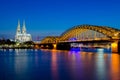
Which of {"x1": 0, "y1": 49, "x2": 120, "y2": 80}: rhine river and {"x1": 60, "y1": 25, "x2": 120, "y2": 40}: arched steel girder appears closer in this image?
{"x1": 0, "y1": 49, "x2": 120, "y2": 80}: rhine river

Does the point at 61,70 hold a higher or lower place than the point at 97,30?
lower

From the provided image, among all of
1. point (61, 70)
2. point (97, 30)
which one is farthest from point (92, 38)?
point (61, 70)

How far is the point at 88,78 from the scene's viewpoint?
30812 millimetres

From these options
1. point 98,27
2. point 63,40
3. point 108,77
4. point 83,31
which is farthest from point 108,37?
point 108,77

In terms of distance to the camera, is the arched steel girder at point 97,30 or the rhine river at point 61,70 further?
the arched steel girder at point 97,30

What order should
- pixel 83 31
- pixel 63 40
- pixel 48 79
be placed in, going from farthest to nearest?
pixel 63 40
pixel 83 31
pixel 48 79

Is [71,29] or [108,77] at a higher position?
[71,29]

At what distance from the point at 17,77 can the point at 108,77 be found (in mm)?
9044

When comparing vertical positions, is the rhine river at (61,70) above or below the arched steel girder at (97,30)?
below

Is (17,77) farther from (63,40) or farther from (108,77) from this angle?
(63,40)

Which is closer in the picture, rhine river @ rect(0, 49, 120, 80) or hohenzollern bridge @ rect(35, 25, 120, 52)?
rhine river @ rect(0, 49, 120, 80)

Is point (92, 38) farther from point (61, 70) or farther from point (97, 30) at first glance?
point (61, 70)

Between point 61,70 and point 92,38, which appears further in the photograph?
point 92,38

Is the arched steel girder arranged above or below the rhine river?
above
